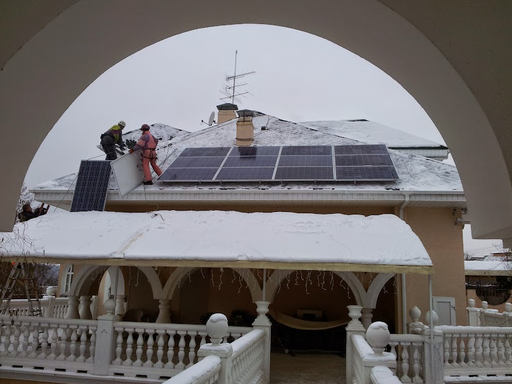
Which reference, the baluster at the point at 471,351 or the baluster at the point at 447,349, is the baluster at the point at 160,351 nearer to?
the baluster at the point at 447,349

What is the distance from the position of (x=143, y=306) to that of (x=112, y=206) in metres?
3.56

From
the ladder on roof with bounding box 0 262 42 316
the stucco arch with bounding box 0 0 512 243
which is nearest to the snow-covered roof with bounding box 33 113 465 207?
the ladder on roof with bounding box 0 262 42 316

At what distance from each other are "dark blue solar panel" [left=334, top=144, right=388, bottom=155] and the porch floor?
6515 mm

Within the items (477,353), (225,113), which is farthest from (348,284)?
(225,113)

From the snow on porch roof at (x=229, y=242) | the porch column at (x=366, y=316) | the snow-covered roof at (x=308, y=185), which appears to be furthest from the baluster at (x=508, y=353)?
the snow-covered roof at (x=308, y=185)

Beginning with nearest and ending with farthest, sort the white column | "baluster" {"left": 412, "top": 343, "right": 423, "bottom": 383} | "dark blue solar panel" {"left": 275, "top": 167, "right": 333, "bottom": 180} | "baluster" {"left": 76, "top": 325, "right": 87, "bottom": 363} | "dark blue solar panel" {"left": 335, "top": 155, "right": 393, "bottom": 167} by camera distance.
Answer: "baluster" {"left": 412, "top": 343, "right": 423, "bottom": 383}
the white column
"baluster" {"left": 76, "top": 325, "right": 87, "bottom": 363}
"dark blue solar panel" {"left": 275, "top": 167, "right": 333, "bottom": 180}
"dark blue solar panel" {"left": 335, "top": 155, "right": 393, "bottom": 167}

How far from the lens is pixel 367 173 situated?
13492 millimetres

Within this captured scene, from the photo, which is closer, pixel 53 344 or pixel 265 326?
pixel 265 326

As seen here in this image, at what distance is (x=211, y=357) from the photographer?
5.94 meters

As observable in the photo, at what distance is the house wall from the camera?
41.4 feet

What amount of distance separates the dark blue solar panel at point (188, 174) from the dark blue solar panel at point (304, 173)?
2.15m

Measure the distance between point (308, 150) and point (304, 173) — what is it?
222 centimetres

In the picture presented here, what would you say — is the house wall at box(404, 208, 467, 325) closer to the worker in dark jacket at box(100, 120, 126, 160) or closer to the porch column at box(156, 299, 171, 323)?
the porch column at box(156, 299, 171, 323)

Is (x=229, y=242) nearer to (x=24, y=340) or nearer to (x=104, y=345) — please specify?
(x=104, y=345)
